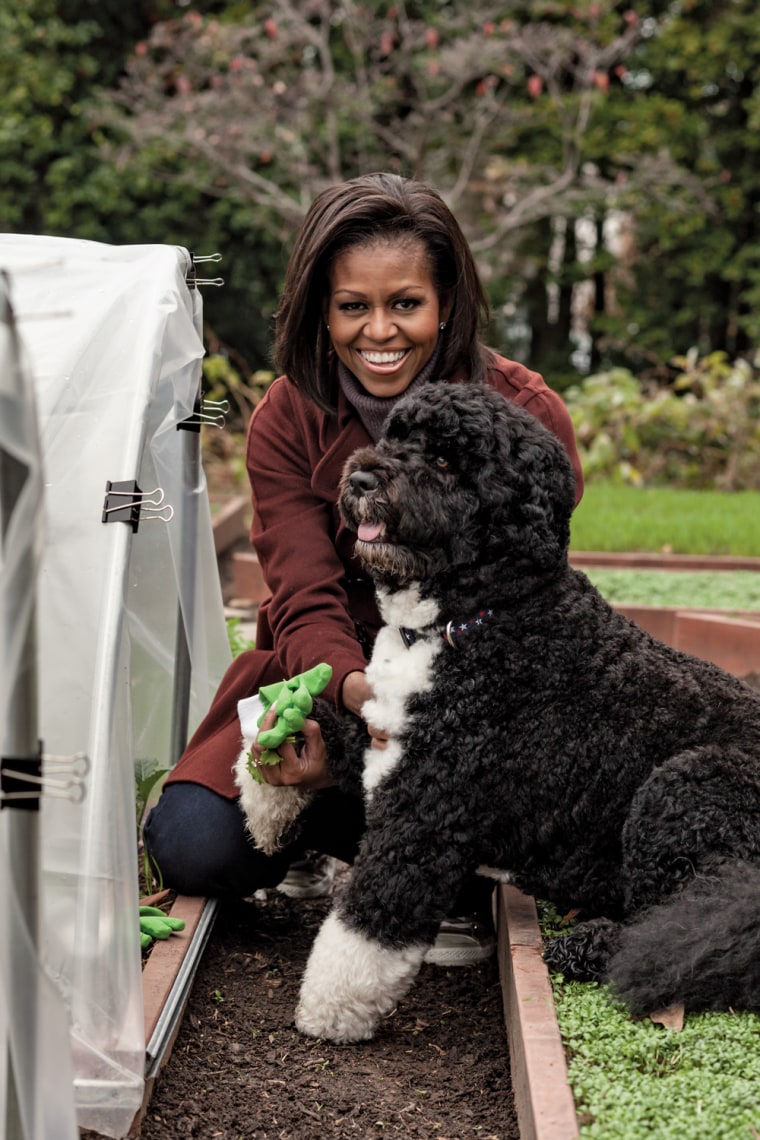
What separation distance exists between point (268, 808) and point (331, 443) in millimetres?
947

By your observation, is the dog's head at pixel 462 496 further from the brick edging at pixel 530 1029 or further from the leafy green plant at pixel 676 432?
the leafy green plant at pixel 676 432

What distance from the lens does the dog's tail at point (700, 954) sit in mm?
2312

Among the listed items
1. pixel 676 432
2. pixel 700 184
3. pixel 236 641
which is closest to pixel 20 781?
pixel 236 641

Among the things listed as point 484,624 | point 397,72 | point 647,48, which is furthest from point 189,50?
point 484,624

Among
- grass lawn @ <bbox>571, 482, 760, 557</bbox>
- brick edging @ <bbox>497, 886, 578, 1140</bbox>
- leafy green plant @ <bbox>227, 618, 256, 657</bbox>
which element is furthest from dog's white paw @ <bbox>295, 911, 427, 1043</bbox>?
grass lawn @ <bbox>571, 482, 760, 557</bbox>

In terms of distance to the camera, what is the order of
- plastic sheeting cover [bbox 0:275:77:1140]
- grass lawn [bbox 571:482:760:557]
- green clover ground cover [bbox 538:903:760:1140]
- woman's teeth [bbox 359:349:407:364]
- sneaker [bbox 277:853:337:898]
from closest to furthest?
plastic sheeting cover [bbox 0:275:77:1140] → green clover ground cover [bbox 538:903:760:1140] → woman's teeth [bbox 359:349:407:364] → sneaker [bbox 277:853:337:898] → grass lawn [bbox 571:482:760:557]

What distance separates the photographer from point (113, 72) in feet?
42.6

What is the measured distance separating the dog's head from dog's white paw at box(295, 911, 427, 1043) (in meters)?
0.76

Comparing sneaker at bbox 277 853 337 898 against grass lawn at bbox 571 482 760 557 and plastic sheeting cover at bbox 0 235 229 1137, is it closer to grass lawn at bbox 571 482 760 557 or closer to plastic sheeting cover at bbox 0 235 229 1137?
plastic sheeting cover at bbox 0 235 229 1137

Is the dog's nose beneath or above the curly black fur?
above

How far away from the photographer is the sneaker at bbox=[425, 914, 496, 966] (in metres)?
3.21

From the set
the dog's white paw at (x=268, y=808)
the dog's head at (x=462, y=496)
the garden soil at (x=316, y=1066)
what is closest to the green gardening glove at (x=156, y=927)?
the garden soil at (x=316, y=1066)

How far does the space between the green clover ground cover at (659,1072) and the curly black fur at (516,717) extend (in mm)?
126

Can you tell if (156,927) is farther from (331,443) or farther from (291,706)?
(331,443)
